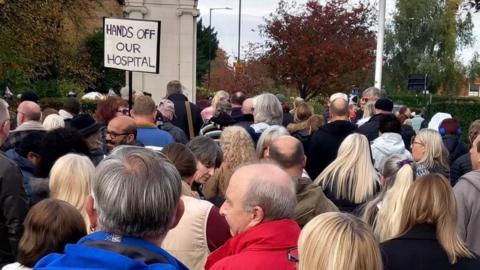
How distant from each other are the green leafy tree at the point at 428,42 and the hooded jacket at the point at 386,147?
4721cm

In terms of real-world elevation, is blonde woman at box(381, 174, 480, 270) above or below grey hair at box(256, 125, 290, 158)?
below

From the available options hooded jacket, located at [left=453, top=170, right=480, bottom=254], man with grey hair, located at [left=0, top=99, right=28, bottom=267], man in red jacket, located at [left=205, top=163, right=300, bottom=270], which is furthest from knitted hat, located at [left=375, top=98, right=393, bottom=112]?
man in red jacket, located at [left=205, top=163, right=300, bottom=270]

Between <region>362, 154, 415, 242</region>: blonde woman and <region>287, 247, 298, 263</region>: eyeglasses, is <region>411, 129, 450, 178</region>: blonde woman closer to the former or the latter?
<region>362, 154, 415, 242</region>: blonde woman

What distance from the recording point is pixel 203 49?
195ft

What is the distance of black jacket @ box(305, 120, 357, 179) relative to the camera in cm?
771

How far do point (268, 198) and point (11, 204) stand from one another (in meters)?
2.23

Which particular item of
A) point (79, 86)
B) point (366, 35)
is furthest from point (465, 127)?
point (79, 86)

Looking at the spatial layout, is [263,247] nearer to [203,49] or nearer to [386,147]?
[386,147]

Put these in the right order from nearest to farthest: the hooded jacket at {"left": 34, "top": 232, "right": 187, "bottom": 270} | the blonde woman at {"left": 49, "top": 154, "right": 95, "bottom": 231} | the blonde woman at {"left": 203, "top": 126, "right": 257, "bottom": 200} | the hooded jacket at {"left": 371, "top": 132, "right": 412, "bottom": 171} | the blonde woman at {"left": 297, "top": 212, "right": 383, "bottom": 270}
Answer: the hooded jacket at {"left": 34, "top": 232, "right": 187, "bottom": 270}
the blonde woman at {"left": 297, "top": 212, "right": 383, "bottom": 270}
the blonde woman at {"left": 49, "top": 154, "right": 95, "bottom": 231}
the blonde woman at {"left": 203, "top": 126, "right": 257, "bottom": 200}
the hooded jacket at {"left": 371, "top": 132, "right": 412, "bottom": 171}

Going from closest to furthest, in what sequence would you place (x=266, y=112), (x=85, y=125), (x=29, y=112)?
(x=85, y=125), (x=29, y=112), (x=266, y=112)

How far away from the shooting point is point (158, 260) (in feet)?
8.13

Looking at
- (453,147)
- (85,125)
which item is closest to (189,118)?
(85,125)

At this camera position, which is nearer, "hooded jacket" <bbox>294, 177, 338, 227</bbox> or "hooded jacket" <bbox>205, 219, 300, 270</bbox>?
"hooded jacket" <bbox>205, 219, 300, 270</bbox>

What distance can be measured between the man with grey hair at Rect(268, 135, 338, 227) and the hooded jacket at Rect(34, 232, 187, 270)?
73.9 inches
